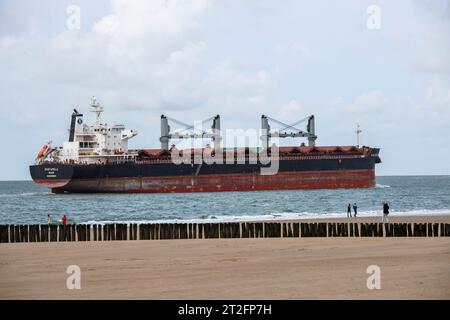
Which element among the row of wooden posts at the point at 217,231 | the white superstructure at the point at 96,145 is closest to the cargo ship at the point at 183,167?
the white superstructure at the point at 96,145

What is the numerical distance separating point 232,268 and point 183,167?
6599cm

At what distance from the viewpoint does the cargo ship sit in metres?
80.6

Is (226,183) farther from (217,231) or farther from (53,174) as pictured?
(217,231)

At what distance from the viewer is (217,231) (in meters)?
24.2

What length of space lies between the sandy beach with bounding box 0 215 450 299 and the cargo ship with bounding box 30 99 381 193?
57.7 m

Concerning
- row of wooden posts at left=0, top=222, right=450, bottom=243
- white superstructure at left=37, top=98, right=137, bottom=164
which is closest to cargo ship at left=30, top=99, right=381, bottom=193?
white superstructure at left=37, top=98, right=137, bottom=164

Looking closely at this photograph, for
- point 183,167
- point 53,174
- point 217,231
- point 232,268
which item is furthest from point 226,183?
point 232,268

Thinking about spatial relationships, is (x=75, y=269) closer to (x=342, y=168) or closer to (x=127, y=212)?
(x=127, y=212)

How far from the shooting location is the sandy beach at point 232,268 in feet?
42.7

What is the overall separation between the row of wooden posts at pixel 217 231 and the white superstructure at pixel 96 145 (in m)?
58.2

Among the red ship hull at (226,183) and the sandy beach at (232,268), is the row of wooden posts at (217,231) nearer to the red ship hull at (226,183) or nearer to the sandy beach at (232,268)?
the sandy beach at (232,268)
